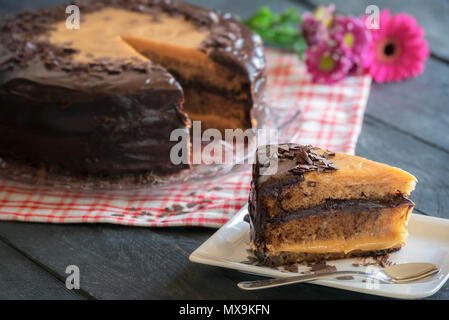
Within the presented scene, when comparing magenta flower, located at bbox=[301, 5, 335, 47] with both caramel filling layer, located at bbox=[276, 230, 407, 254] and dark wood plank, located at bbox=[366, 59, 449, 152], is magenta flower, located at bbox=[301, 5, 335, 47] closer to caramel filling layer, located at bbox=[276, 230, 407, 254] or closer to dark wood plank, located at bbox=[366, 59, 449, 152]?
dark wood plank, located at bbox=[366, 59, 449, 152]

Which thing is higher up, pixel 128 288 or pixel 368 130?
pixel 368 130

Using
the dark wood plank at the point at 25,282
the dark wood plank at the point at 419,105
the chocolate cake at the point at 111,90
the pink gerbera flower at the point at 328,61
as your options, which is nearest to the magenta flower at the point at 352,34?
the pink gerbera flower at the point at 328,61

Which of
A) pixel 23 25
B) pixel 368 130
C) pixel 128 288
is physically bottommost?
pixel 128 288

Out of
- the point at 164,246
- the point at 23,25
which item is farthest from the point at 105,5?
the point at 164,246

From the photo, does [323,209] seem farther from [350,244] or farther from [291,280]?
[291,280]

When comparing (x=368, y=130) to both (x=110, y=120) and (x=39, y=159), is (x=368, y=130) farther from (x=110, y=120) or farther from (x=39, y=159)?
(x=39, y=159)

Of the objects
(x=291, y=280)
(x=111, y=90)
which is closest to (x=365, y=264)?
(x=291, y=280)

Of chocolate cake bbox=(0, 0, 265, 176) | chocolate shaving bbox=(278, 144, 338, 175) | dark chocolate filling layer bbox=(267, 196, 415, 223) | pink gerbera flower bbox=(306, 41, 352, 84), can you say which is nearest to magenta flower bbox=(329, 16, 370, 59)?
pink gerbera flower bbox=(306, 41, 352, 84)
